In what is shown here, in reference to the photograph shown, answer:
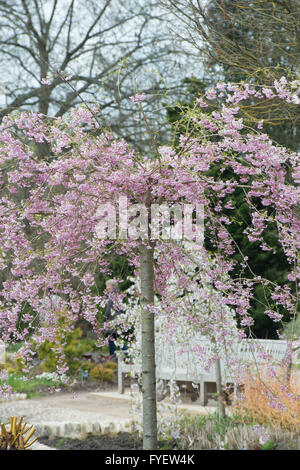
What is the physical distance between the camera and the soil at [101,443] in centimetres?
512

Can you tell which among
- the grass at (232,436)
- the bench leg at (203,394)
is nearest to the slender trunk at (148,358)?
the grass at (232,436)

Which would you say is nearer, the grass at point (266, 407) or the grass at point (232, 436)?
the grass at point (232, 436)

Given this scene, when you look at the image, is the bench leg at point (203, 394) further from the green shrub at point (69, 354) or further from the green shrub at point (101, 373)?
the green shrub at point (69, 354)

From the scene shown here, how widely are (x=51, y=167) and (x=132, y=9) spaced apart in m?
9.37

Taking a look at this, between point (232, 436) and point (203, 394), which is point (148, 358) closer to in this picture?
point (232, 436)

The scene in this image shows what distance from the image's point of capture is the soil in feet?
16.8

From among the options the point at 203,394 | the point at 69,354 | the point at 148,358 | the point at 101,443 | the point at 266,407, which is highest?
the point at 148,358

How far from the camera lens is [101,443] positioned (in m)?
5.24

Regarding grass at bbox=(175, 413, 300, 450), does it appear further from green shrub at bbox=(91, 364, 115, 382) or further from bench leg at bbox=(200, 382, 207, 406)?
green shrub at bbox=(91, 364, 115, 382)

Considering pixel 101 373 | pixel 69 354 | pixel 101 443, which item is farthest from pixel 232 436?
pixel 69 354

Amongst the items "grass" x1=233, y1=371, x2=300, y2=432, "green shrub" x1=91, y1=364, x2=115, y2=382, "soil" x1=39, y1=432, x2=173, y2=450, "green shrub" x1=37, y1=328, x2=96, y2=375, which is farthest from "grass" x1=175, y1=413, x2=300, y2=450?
"green shrub" x1=37, y1=328, x2=96, y2=375

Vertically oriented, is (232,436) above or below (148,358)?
below

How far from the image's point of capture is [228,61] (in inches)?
199

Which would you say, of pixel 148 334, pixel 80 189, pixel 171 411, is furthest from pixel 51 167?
pixel 171 411
